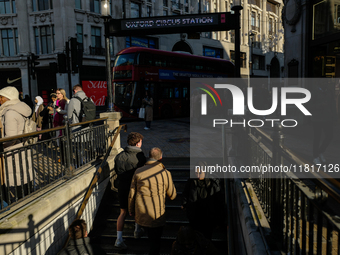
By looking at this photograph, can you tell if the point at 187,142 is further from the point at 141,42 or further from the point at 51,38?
the point at 141,42

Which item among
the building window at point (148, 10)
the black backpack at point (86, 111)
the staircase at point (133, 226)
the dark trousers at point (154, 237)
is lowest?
the staircase at point (133, 226)

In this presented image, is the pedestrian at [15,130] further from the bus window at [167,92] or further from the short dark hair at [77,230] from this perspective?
the bus window at [167,92]

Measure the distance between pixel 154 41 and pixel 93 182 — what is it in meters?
30.3

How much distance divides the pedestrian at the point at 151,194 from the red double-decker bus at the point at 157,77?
536 inches

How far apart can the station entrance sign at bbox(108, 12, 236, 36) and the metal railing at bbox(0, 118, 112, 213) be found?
5298 millimetres

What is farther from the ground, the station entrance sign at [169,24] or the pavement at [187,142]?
the station entrance sign at [169,24]

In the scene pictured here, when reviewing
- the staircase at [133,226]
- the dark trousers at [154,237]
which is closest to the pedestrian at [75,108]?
the staircase at [133,226]

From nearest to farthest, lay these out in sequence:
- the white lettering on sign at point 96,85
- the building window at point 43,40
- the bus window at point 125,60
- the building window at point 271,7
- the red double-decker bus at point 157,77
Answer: the bus window at point 125,60
the red double-decker bus at point 157,77
the building window at point 43,40
the white lettering on sign at point 96,85
the building window at point 271,7

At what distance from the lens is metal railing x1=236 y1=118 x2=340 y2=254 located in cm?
179

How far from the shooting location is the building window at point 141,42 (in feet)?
105

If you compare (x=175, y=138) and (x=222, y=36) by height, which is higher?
(x=222, y=36)

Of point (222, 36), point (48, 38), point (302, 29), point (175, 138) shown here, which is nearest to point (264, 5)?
point (222, 36)

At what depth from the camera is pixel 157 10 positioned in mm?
34688

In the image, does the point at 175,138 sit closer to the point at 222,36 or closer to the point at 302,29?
the point at 302,29
